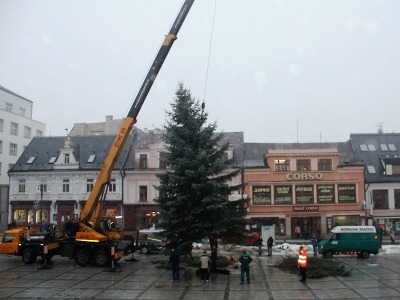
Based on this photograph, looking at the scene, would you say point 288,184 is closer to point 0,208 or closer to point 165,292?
point 165,292

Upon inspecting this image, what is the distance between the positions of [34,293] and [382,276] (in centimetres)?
1629

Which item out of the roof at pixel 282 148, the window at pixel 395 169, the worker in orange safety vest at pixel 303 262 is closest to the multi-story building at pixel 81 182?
the roof at pixel 282 148

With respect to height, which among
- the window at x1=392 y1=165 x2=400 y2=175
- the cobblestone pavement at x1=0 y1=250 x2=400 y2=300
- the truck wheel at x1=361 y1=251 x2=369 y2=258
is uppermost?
the window at x1=392 y1=165 x2=400 y2=175

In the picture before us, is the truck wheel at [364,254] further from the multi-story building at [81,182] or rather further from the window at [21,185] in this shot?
the window at [21,185]

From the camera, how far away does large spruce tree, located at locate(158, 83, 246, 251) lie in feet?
84.3

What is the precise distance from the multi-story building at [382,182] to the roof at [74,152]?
86.7 feet

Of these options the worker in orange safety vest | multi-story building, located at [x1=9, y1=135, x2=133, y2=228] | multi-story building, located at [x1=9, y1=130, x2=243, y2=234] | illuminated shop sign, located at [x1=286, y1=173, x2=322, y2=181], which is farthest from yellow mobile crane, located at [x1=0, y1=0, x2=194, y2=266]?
illuminated shop sign, located at [x1=286, y1=173, x2=322, y2=181]

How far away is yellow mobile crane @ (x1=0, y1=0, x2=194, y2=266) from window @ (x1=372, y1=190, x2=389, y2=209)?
97.6ft

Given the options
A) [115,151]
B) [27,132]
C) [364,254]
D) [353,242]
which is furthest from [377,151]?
[27,132]

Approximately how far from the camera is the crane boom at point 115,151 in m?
26.0

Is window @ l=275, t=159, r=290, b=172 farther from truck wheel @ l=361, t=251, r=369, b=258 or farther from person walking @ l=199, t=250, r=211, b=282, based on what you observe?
person walking @ l=199, t=250, r=211, b=282

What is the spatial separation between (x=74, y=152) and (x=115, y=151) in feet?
89.7

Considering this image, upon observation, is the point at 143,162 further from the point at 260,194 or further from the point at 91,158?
the point at 260,194

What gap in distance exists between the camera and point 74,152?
52.9m
